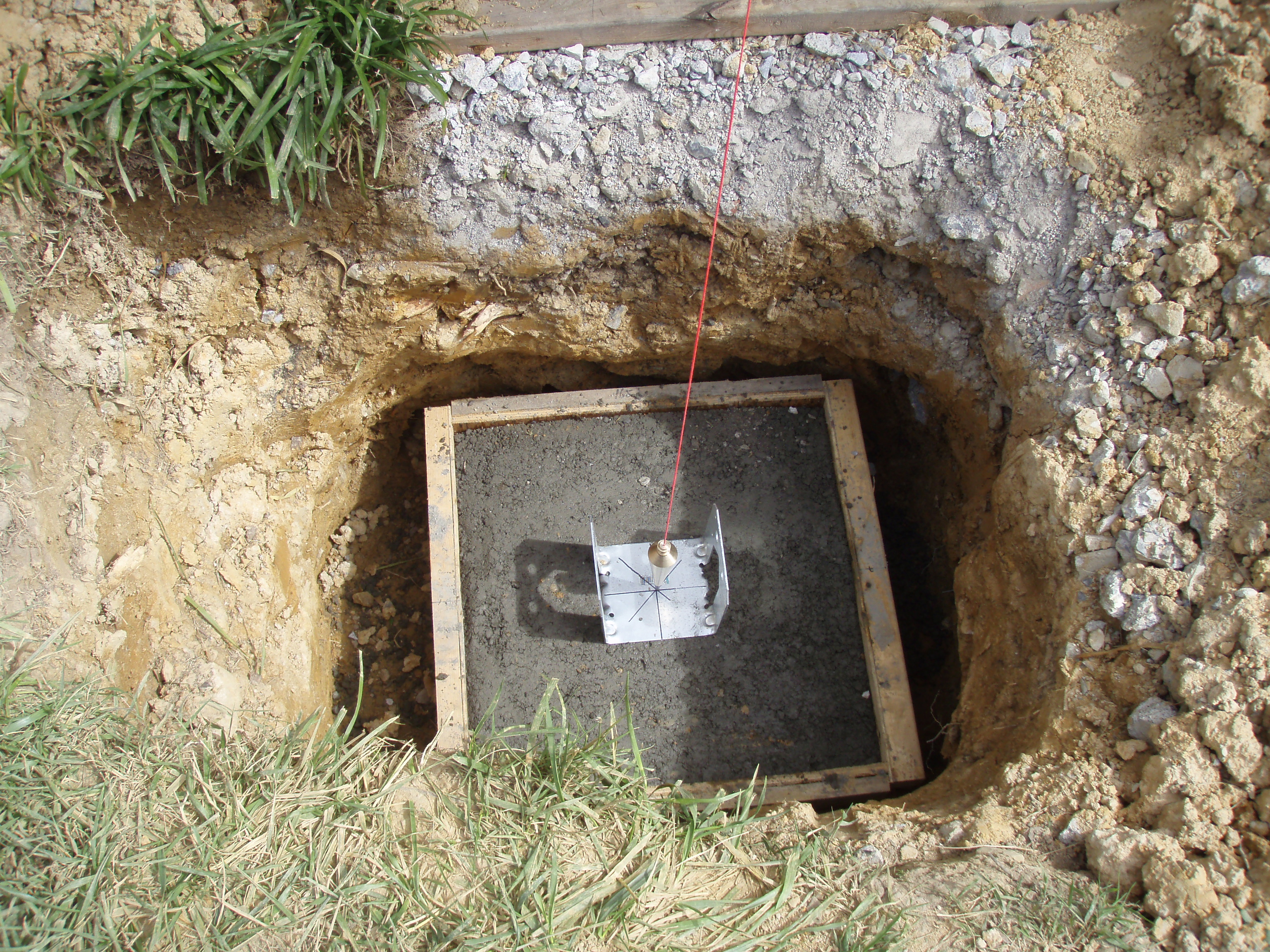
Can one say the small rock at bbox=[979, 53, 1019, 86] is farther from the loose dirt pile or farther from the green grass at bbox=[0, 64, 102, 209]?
the green grass at bbox=[0, 64, 102, 209]

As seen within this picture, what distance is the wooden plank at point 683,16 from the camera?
2113 millimetres

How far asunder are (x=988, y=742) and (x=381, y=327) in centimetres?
203

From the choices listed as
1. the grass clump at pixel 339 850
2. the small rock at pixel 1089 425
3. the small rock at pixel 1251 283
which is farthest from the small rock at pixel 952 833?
the small rock at pixel 1251 283

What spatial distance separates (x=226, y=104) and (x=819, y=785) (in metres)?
2.31

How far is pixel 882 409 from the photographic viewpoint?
9.52ft

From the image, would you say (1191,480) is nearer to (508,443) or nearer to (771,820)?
(771,820)

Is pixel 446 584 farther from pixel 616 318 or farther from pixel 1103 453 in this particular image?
pixel 1103 453

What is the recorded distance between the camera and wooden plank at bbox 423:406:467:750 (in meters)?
2.37

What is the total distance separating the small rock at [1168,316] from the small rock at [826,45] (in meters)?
1.01

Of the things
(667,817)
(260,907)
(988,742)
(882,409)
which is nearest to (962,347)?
(882,409)

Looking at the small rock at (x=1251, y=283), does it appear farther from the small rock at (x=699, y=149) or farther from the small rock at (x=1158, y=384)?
the small rock at (x=699, y=149)

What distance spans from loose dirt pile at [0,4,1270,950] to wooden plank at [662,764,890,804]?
0.20 meters

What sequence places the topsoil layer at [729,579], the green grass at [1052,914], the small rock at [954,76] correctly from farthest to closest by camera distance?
1. the topsoil layer at [729,579]
2. the small rock at [954,76]
3. the green grass at [1052,914]

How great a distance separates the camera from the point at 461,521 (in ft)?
8.59
